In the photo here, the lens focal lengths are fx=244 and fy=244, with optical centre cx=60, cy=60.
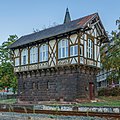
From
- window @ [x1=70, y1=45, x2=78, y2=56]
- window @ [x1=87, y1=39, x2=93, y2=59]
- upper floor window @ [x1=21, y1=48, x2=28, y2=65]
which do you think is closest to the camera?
window @ [x1=70, y1=45, x2=78, y2=56]

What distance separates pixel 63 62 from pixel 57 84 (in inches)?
104

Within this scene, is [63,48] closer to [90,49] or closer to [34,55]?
[90,49]

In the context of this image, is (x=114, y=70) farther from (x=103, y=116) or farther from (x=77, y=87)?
(x=103, y=116)

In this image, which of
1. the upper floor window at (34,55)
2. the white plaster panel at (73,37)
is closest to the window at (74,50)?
the white plaster panel at (73,37)

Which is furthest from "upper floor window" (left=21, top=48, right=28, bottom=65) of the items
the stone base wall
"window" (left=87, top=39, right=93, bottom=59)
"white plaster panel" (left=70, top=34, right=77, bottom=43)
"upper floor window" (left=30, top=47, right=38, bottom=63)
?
"window" (left=87, top=39, right=93, bottom=59)

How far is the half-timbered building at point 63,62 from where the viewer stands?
25.1 metres

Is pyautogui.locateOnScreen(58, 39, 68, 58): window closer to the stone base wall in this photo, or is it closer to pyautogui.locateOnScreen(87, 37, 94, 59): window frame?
the stone base wall

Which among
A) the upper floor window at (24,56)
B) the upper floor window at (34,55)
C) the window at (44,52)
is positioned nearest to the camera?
the window at (44,52)

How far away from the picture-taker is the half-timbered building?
25.1m

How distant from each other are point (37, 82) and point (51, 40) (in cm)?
545

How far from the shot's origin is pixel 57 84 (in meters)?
26.6

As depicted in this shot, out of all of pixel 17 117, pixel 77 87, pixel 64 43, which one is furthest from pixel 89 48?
pixel 17 117

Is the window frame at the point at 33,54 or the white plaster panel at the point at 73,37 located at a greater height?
the white plaster panel at the point at 73,37

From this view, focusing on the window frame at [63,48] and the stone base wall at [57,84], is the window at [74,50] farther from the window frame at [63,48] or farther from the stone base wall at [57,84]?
the stone base wall at [57,84]
